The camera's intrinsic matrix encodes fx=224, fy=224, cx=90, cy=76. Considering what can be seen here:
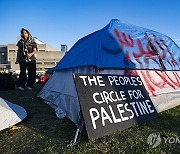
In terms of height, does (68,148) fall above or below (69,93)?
below

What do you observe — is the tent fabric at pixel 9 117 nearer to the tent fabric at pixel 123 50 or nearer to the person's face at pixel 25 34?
the tent fabric at pixel 123 50

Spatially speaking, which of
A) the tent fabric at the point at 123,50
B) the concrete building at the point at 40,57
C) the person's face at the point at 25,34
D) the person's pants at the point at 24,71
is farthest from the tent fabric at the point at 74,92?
the concrete building at the point at 40,57

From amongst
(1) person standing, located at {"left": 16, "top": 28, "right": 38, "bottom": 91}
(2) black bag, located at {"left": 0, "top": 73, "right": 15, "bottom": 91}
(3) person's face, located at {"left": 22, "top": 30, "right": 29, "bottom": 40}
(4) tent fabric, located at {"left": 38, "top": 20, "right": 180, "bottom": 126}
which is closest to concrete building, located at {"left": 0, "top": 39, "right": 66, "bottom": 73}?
(2) black bag, located at {"left": 0, "top": 73, "right": 15, "bottom": 91}

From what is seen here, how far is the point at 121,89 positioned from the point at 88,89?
1.92ft

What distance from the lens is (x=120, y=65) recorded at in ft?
12.3

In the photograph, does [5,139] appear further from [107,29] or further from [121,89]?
[107,29]

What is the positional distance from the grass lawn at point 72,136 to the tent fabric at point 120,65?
38cm

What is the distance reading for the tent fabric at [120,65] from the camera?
358 cm

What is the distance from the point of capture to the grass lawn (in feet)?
6.94

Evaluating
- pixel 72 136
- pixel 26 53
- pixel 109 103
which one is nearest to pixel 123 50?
pixel 109 103

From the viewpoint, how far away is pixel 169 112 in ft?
11.4

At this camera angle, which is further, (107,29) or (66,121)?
(107,29)

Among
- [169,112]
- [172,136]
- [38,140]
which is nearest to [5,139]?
[38,140]

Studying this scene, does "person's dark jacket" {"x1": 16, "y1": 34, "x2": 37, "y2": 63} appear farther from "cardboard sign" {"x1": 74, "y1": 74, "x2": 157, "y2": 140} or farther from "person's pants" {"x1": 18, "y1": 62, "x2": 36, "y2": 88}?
"cardboard sign" {"x1": 74, "y1": 74, "x2": 157, "y2": 140}
